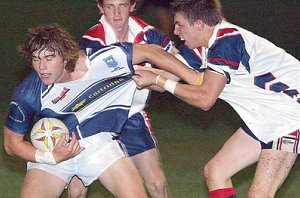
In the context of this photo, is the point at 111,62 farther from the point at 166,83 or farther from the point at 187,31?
the point at 187,31

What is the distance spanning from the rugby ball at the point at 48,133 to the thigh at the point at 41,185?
0.69 ft

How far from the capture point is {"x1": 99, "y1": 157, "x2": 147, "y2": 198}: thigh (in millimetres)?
7074

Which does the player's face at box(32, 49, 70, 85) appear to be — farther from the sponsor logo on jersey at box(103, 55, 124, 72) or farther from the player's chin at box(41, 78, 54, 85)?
the sponsor logo on jersey at box(103, 55, 124, 72)

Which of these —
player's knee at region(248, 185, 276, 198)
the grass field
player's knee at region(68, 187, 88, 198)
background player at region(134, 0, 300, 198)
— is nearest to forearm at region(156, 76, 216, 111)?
background player at region(134, 0, 300, 198)

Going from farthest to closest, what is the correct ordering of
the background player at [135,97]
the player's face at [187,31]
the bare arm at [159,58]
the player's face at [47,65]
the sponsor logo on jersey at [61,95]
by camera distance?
the background player at [135,97]
the player's face at [187,31]
the bare arm at [159,58]
the sponsor logo on jersey at [61,95]
the player's face at [47,65]

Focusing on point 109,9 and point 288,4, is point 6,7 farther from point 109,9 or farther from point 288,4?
point 109,9

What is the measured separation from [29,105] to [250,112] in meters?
1.64

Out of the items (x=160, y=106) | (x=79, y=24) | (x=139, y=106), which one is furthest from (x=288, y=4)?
(x=139, y=106)

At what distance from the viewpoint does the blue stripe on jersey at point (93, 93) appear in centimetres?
732

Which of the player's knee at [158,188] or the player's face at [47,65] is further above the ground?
the player's face at [47,65]

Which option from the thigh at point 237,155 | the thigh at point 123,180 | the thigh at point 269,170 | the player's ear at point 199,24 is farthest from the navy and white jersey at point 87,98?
the thigh at point 269,170

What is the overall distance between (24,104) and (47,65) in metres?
0.33

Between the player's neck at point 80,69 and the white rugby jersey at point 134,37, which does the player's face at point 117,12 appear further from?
the player's neck at point 80,69

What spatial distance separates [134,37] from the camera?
8.12 metres
